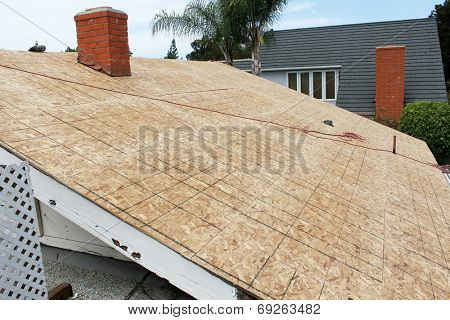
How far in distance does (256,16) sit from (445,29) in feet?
77.2

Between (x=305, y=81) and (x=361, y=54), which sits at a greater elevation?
(x=361, y=54)

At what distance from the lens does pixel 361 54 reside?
23.3 metres

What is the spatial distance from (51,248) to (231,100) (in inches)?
190

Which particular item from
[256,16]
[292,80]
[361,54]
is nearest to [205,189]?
Answer: [256,16]

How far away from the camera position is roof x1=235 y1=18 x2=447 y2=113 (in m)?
20.4

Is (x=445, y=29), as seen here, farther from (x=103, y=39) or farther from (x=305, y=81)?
(x=103, y=39)

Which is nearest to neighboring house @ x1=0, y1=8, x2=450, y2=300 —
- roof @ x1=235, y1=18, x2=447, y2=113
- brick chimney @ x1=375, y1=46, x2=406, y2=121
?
brick chimney @ x1=375, y1=46, x2=406, y2=121

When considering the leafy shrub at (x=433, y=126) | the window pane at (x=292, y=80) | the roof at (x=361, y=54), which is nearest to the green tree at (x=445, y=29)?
the roof at (x=361, y=54)

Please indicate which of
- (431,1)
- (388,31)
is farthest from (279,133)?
(431,1)

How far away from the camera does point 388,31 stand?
78.9 feet

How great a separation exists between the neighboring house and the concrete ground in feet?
0.56

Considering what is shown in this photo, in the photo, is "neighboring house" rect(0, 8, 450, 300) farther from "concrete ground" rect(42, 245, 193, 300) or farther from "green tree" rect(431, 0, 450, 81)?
"green tree" rect(431, 0, 450, 81)

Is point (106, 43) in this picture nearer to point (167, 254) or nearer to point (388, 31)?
point (167, 254)

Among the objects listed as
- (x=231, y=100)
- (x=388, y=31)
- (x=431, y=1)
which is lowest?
(x=231, y=100)
